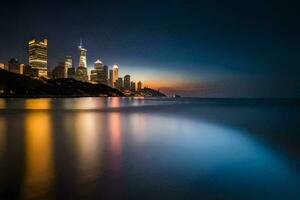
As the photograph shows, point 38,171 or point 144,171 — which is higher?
point 38,171

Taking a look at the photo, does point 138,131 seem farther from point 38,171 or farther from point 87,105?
point 87,105

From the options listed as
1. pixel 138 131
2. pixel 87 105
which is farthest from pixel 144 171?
pixel 87 105

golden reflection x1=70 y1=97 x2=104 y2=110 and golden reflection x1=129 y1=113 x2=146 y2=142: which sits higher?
golden reflection x1=70 y1=97 x2=104 y2=110

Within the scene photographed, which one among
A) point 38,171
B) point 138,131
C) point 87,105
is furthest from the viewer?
point 87,105

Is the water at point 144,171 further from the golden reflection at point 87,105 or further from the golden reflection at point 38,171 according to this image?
the golden reflection at point 87,105

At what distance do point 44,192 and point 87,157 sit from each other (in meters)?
4.00

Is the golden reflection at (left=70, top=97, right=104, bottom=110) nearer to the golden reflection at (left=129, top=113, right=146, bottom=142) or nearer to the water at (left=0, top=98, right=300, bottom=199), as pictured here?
the golden reflection at (left=129, top=113, right=146, bottom=142)

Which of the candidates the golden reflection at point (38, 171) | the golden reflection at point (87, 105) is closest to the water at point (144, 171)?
the golden reflection at point (38, 171)

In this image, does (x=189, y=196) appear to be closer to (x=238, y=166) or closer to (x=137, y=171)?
(x=137, y=171)

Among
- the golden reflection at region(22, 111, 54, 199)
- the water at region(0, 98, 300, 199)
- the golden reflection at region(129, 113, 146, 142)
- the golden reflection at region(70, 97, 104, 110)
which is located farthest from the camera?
the golden reflection at region(70, 97, 104, 110)

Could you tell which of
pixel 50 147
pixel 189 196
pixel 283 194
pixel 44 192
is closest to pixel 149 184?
pixel 189 196

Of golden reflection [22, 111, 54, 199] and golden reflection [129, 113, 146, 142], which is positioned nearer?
golden reflection [22, 111, 54, 199]

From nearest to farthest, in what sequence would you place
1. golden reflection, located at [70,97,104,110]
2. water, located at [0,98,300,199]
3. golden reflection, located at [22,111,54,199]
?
golden reflection, located at [22,111,54,199] → water, located at [0,98,300,199] → golden reflection, located at [70,97,104,110]

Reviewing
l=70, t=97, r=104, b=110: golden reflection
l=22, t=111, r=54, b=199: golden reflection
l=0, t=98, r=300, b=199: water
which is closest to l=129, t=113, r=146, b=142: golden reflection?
l=0, t=98, r=300, b=199: water
